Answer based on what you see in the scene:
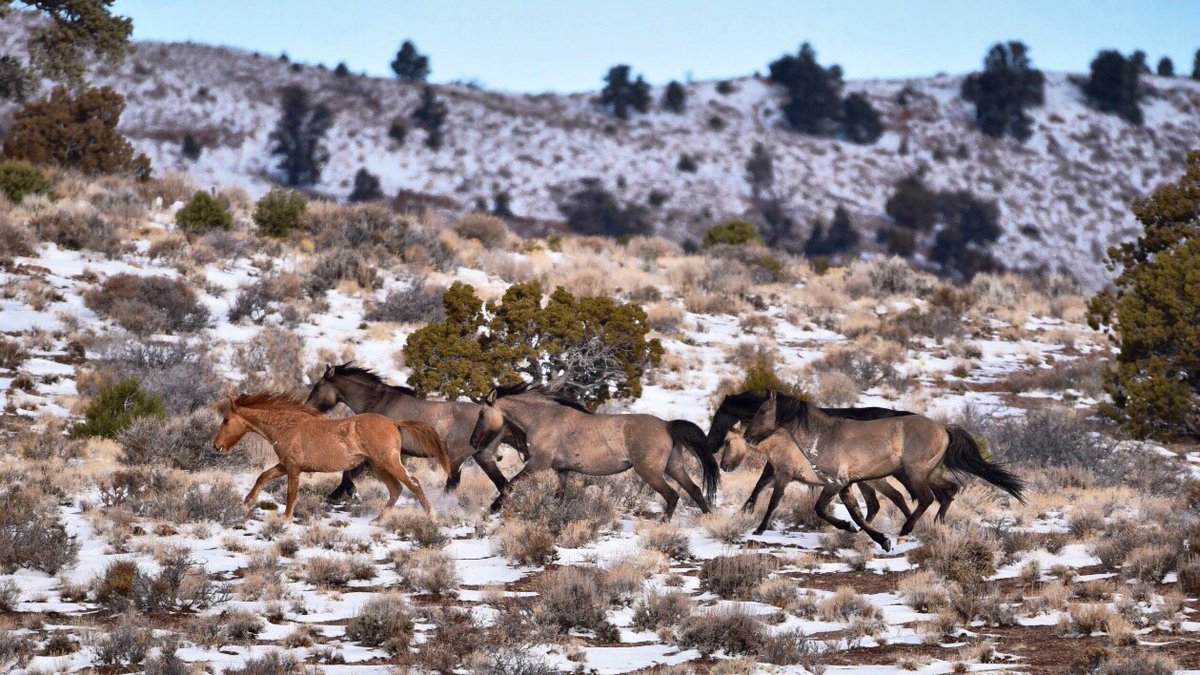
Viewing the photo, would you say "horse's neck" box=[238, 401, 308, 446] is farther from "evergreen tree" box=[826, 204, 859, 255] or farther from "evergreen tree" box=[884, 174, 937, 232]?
"evergreen tree" box=[884, 174, 937, 232]

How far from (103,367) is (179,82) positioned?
188ft

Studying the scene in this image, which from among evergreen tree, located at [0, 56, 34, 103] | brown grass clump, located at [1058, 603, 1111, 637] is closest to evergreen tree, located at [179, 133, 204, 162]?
evergreen tree, located at [0, 56, 34, 103]

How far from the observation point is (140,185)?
32.6m

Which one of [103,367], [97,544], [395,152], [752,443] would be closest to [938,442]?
[752,443]

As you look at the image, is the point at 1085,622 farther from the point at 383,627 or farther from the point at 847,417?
the point at 383,627

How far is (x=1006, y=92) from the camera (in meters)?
86.1

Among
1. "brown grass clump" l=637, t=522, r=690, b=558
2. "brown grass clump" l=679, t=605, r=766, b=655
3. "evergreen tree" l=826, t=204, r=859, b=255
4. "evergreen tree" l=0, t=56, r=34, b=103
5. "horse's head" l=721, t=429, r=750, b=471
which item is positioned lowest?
"brown grass clump" l=637, t=522, r=690, b=558

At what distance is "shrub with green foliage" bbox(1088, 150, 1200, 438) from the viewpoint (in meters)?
19.7

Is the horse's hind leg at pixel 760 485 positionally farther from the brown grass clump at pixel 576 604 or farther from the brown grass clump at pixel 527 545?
the brown grass clump at pixel 576 604

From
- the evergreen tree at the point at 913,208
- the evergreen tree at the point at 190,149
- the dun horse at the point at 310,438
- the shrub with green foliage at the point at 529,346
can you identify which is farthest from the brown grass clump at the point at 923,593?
the evergreen tree at the point at 913,208

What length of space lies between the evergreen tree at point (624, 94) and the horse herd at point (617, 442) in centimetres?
6971

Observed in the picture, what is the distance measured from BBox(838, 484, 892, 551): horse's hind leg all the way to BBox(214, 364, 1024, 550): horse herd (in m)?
0.02

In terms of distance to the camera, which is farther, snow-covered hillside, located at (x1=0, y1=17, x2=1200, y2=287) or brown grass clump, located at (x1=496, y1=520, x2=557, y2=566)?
snow-covered hillside, located at (x1=0, y1=17, x2=1200, y2=287)

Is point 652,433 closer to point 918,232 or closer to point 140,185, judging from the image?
point 140,185
